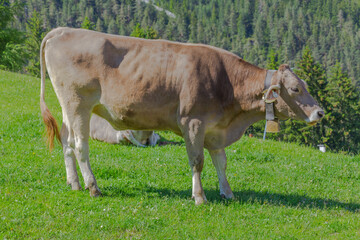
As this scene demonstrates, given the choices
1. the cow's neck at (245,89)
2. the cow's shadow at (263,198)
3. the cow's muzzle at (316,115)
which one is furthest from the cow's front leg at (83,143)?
the cow's muzzle at (316,115)

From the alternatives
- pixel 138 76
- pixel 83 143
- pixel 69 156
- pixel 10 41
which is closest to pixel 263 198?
pixel 138 76

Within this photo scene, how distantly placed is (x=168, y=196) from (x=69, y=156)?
2173 mm

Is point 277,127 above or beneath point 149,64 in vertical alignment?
beneath

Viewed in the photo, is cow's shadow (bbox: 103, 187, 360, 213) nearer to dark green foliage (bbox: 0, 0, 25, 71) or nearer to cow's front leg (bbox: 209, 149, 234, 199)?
cow's front leg (bbox: 209, 149, 234, 199)

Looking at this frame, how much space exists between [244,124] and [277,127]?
644 millimetres

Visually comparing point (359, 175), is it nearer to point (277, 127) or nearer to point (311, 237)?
point (277, 127)

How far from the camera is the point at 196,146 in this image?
8211 millimetres

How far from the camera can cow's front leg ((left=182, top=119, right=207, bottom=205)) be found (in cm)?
812

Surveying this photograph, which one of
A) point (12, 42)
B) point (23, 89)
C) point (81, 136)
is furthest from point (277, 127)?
point (12, 42)

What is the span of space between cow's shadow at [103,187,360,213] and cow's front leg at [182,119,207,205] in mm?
363

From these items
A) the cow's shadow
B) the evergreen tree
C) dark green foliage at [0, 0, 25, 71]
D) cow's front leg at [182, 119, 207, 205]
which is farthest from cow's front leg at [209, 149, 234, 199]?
the evergreen tree

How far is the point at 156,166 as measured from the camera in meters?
11.1

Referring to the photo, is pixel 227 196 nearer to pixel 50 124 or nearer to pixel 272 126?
pixel 272 126

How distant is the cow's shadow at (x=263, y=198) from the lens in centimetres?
868
